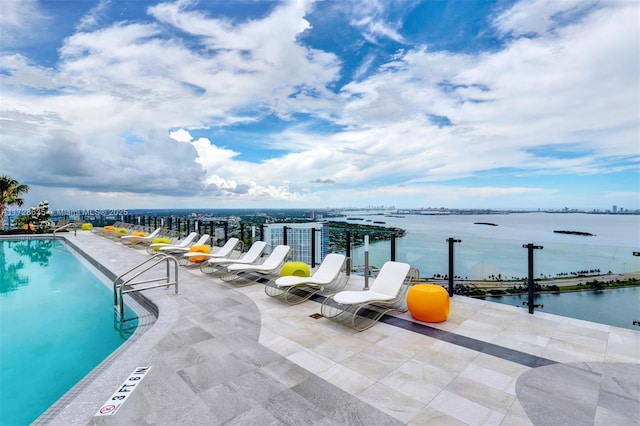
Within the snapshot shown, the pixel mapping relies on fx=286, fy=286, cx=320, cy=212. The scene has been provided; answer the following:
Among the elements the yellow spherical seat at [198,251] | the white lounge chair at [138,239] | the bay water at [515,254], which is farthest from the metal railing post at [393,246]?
the white lounge chair at [138,239]

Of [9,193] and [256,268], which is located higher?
[9,193]

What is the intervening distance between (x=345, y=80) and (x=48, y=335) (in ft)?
44.0

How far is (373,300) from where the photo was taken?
4.44 metres

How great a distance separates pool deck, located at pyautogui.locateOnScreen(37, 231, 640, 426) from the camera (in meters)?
2.40

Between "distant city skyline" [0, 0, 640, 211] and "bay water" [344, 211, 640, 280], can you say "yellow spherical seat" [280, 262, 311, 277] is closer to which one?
"bay water" [344, 211, 640, 280]

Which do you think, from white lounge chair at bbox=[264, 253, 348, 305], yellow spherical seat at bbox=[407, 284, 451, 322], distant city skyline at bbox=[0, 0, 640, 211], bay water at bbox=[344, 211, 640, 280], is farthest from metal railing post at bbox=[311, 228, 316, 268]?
distant city skyline at bbox=[0, 0, 640, 211]

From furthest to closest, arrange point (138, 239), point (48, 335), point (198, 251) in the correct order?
point (138, 239), point (198, 251), point (48, 335)

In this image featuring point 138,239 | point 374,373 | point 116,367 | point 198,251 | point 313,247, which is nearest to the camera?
point 374,373

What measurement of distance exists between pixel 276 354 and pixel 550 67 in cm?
1056

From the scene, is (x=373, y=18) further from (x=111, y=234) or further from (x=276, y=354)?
(x=111, y=234)

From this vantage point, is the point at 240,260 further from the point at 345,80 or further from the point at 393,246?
the point at 345,80

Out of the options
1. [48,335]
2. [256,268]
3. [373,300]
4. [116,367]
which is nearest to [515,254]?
[373,300]

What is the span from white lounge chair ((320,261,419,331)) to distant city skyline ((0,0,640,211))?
7455 millimetres

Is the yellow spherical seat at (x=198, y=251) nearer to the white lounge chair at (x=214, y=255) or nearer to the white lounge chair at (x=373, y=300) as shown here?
the white lounge chair at (x=214, y=255)
